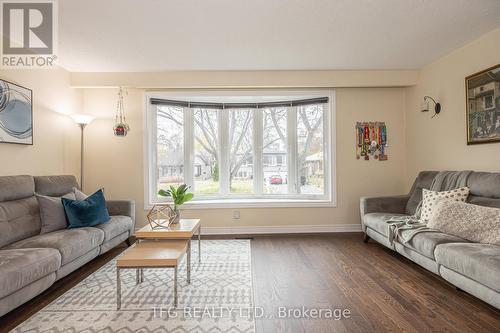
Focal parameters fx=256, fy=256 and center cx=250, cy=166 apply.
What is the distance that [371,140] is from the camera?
400cm

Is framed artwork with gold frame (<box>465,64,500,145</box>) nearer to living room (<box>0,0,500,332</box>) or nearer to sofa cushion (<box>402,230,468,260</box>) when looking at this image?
living room (<box>0,0,500,332</box>)

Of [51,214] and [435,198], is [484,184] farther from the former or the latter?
[51,214]

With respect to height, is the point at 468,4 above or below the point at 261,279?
above

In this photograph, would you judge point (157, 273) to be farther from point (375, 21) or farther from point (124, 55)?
point (375, 21)

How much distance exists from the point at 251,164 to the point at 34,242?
2.94m

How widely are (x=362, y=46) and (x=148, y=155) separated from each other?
3279 millimetres

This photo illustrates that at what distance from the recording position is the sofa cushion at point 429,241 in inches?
88.0

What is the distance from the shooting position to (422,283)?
238 centimetres

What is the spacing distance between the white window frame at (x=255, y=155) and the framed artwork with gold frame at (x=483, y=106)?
5.27ft

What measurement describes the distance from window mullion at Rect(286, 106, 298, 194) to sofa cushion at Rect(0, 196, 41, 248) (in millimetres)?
3327

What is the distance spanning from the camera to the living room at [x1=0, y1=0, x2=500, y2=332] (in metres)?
1.97

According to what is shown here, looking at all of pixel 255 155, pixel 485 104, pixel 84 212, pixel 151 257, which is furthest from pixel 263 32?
pixel 84 212

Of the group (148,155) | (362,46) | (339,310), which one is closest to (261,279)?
(339,310)

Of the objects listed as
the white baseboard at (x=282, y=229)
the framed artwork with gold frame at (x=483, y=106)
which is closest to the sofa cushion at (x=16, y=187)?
the white baseboard at (x=282, y=229)
